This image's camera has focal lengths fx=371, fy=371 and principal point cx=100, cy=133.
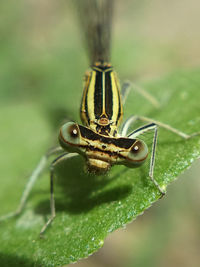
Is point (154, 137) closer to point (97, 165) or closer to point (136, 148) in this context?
point (136, 148)

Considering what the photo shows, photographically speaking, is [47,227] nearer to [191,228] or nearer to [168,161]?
[168,161]

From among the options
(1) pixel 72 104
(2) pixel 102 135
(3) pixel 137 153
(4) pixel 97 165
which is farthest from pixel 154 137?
(1) pixel 72 104

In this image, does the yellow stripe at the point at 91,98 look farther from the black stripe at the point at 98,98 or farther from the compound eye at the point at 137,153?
the compound eye at the point at 137,153

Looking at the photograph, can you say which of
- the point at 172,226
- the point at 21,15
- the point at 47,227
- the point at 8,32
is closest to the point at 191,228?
the point at 172,226

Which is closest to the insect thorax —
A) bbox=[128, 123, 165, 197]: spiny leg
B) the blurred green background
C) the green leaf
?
bbox=[128, 123, 165, 197]: spiny leg

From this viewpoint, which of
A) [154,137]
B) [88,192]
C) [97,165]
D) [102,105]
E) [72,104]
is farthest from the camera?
[72,104]
